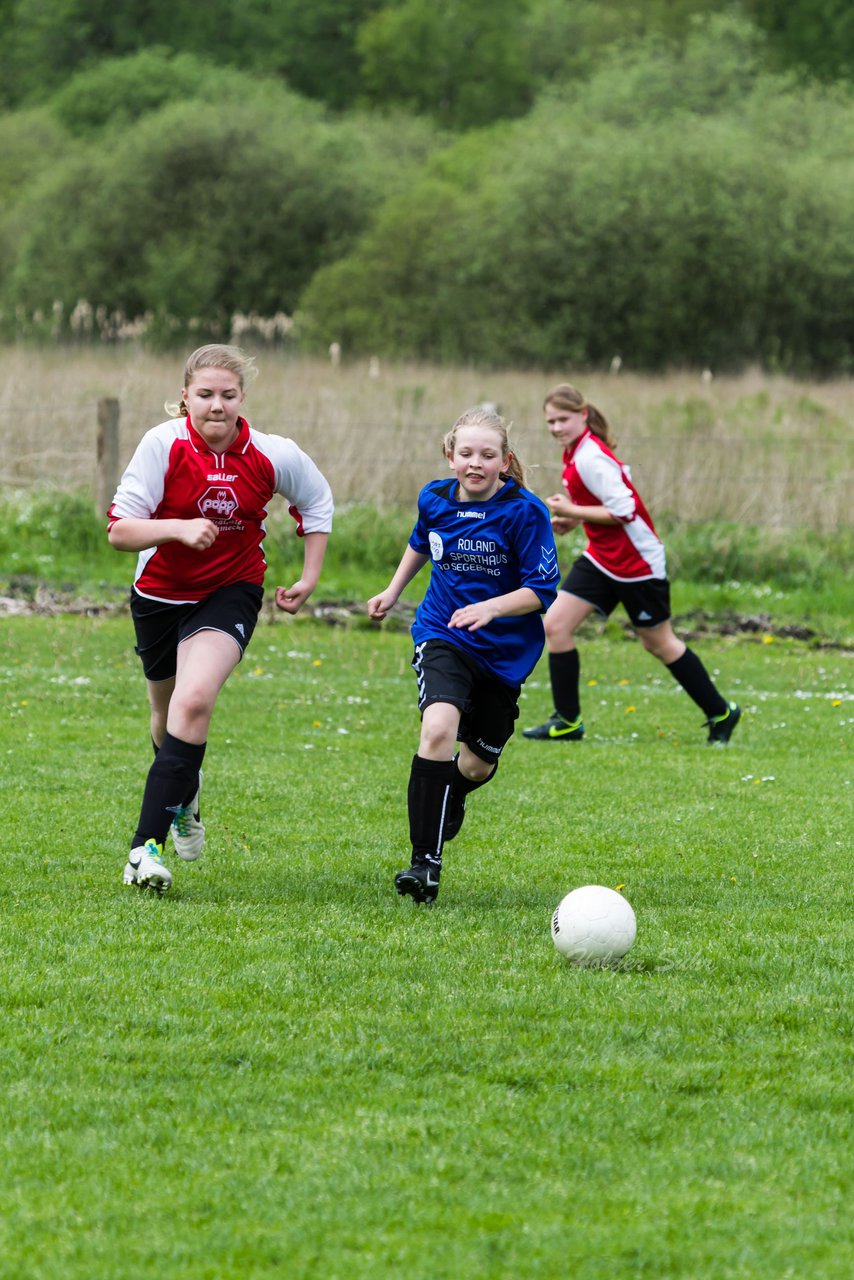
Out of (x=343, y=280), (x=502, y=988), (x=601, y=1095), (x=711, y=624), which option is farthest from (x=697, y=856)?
(x=343, y=280)

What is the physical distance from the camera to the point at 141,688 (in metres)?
11.1

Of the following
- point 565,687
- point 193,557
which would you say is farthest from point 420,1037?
point 565,687

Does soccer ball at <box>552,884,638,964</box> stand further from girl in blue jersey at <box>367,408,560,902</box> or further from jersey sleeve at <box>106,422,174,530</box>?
jersey sleeve at <box>106,422,174,530</box>

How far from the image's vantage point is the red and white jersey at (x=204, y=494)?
5898mm

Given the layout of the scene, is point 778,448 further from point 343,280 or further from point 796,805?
point 343,280

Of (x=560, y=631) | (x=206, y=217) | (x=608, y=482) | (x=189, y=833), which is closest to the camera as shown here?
(x=189, y=833)

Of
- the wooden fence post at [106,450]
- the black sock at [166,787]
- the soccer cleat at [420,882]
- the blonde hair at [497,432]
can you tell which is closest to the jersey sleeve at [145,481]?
the black sock at [166,787]

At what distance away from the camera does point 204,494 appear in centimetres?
596

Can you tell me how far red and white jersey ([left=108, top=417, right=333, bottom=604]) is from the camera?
19.4 ft

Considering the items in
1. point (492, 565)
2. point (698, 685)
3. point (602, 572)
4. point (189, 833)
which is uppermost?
point (492, 565)

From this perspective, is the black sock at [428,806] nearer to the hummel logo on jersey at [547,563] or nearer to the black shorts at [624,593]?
the hummel logo on jersey at [547,563]

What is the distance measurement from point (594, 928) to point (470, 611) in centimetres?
131

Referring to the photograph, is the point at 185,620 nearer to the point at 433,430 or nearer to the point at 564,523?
the point at 564,523

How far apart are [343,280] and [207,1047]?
129ft
